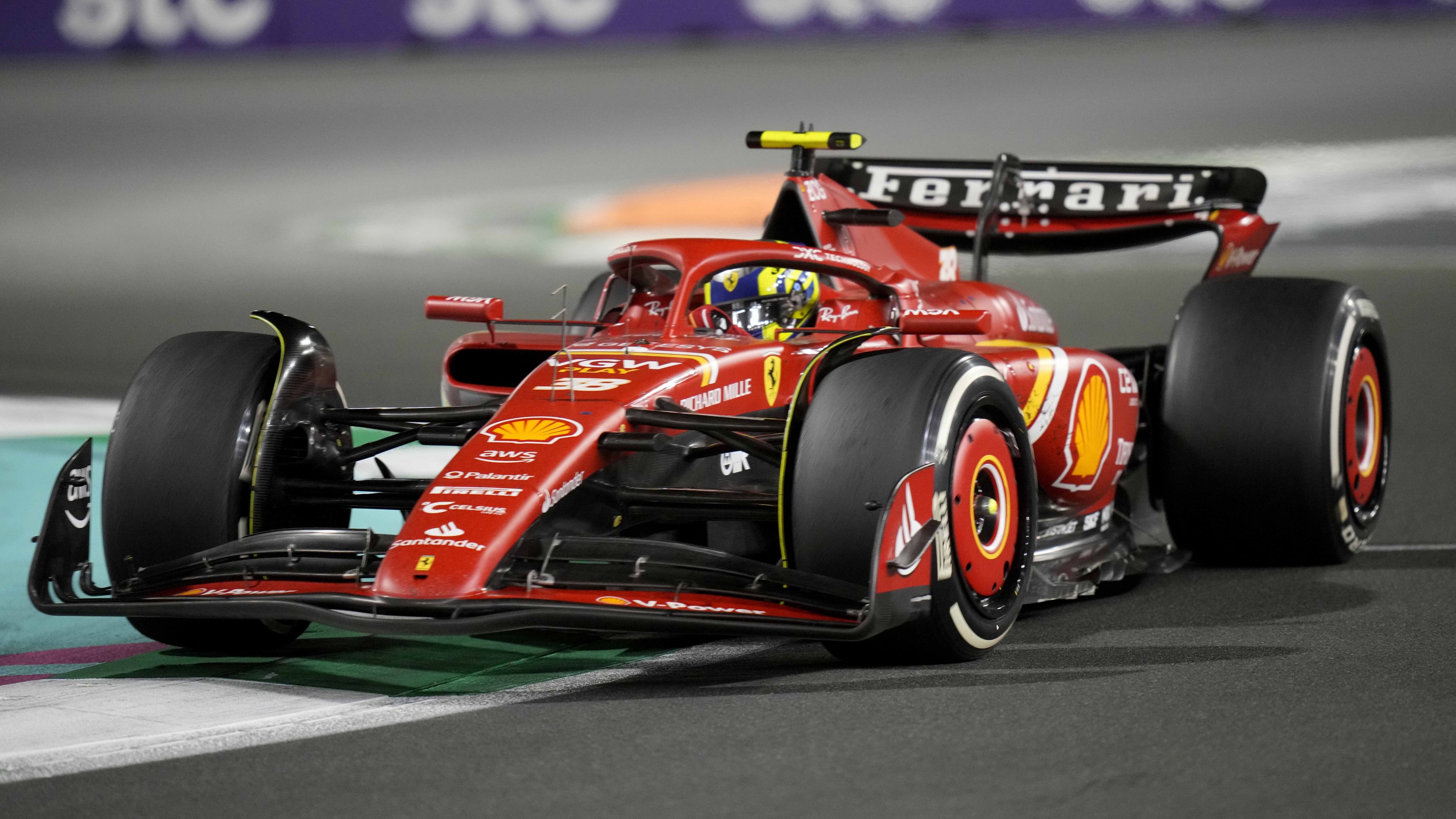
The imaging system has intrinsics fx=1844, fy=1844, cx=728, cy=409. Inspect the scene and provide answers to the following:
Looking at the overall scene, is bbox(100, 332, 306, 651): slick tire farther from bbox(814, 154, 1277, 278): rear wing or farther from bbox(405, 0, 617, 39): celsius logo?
bbox(405, 0, 617, 39): celsius logo

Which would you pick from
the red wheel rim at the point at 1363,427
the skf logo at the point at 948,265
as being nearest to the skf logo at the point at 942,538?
the skf logo at the point at 948,265

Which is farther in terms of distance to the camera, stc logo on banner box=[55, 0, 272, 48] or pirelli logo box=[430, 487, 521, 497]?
stc logo on banner box=[55, 0, 272, 48]

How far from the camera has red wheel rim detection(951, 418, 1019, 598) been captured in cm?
512

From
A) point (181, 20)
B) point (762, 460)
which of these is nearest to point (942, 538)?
point (762, 460)

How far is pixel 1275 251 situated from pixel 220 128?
438 inches

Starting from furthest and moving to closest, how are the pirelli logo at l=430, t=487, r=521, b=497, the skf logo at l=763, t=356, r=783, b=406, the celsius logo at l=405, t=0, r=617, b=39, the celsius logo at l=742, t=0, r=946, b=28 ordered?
1. the celsius logo at l=405, t=0, r=617, b=39
2. the celsius logo at l=742, t=0, r=946, b=28
3. the skf logo at l=763, t=356, r=783, b=406
4. the pirelli logo at l=430, t=487, r=521, b=497

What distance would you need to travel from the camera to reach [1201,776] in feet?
12.6

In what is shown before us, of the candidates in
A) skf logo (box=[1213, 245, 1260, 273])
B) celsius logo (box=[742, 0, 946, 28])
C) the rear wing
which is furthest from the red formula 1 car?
celsius logo (box=[742, 0, 946, 28])

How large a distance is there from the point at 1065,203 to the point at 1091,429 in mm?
2147

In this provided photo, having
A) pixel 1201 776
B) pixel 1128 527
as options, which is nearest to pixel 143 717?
pixel 1201 776

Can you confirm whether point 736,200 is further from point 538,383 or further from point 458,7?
point 538,383

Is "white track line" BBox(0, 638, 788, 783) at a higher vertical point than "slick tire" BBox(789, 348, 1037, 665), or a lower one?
lower

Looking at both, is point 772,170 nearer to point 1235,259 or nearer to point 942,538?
point 1235,259

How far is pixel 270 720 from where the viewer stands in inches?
179
